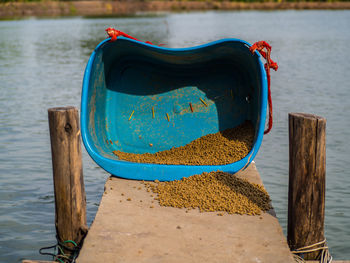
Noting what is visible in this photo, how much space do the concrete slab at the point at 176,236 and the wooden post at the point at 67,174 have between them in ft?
0.71

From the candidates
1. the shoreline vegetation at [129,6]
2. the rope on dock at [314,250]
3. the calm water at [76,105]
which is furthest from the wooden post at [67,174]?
the shoreline vegetation at [129,6]

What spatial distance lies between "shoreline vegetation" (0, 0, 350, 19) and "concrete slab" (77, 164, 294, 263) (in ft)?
140

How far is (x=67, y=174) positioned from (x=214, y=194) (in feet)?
4.12

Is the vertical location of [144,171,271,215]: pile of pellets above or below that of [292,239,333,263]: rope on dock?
above

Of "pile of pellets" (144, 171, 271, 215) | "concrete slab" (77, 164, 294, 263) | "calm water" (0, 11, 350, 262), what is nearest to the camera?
"concrete slab" (77, 164, 294, 263)

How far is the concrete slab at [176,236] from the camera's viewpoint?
3236 mm

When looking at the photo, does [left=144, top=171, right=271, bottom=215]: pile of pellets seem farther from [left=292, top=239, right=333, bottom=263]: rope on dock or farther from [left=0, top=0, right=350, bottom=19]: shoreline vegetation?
[left=0, top=0, right=350, bottom=19]: shoreline vegetation

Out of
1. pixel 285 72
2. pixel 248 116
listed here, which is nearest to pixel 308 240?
pixel 248 116

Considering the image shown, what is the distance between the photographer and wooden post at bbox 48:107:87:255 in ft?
12.3

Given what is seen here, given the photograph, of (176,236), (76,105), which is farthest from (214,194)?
(76,105)

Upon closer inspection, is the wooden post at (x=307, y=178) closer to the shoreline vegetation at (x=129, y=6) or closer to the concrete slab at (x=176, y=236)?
the concrete slab at (x=176, y=236)

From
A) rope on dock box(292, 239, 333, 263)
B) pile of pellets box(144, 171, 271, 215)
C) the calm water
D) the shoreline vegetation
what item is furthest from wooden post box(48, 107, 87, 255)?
the shoreline vegetation

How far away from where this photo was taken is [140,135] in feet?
18.4

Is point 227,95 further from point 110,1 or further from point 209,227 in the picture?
point 110,1
